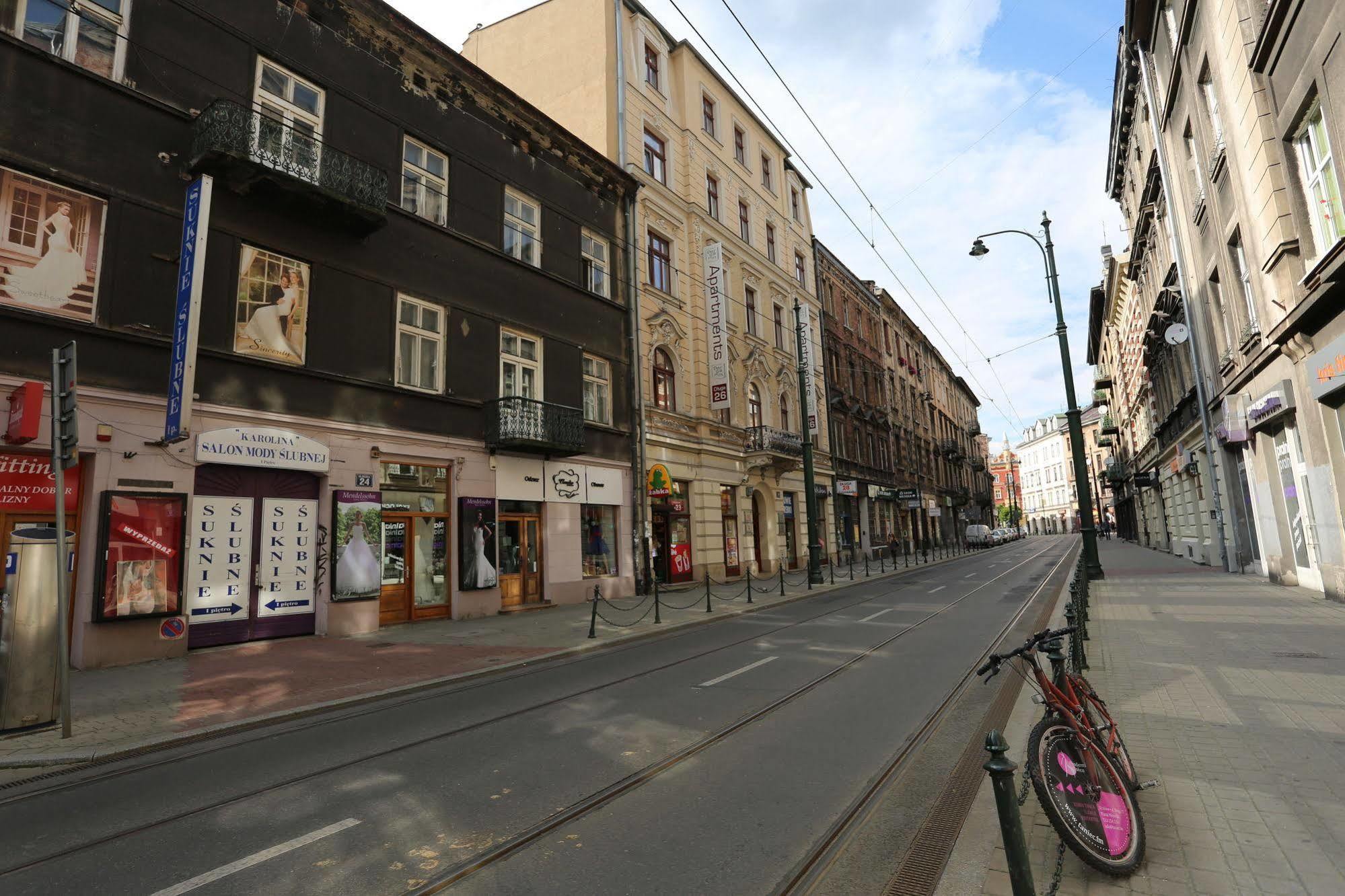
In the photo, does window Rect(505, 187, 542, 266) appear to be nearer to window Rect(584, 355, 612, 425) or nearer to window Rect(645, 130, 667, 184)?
window Rect(584, 355, 612, 425)

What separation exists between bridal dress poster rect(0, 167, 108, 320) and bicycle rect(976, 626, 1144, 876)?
12941 mm

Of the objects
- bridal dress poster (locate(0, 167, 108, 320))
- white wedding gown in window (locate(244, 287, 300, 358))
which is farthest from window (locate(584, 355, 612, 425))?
bridal dress poster (locate(0, 167, 108, 320))

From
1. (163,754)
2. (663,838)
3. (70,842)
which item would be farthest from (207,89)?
(663,838)

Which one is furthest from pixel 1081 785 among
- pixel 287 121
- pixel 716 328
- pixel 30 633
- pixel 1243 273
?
pixel 716 328

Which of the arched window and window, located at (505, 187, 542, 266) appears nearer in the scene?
window, located at (505, 187, 542, 266)

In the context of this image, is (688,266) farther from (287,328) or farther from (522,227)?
(287,328)

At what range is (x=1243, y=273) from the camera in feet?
53.0

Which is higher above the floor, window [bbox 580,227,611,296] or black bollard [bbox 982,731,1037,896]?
window [bbox 580,227,611,296]

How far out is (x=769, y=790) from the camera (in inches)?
191

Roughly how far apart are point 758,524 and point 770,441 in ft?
12.6

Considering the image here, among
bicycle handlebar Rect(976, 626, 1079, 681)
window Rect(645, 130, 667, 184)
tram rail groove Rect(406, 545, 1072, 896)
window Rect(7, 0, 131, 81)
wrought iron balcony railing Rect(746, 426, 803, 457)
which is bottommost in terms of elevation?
tram rail groove Rect(406, 545, 1072, 896)

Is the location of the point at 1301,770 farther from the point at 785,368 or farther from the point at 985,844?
the point at 785,368

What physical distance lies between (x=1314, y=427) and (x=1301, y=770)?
36.5 ft

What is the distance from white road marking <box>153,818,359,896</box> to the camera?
363cm
